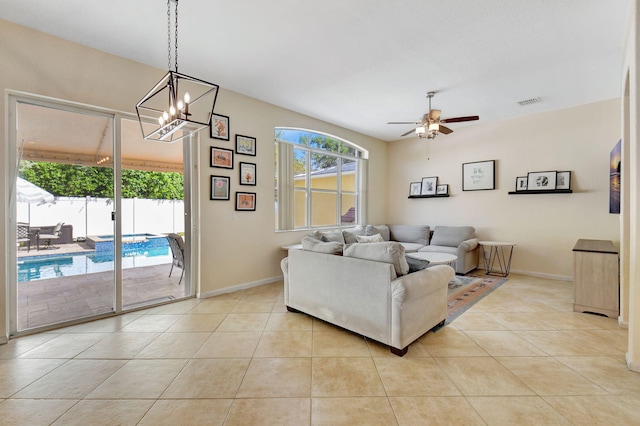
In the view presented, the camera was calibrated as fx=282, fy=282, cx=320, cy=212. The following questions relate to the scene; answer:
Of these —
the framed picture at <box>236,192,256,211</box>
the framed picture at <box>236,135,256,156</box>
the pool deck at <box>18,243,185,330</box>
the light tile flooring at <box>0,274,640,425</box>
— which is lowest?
the light tile flooring at <box>0,274,640,425</box>

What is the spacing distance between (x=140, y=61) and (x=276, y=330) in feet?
11.4

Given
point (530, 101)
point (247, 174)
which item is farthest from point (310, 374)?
point (530, 101)

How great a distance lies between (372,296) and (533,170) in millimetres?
4580

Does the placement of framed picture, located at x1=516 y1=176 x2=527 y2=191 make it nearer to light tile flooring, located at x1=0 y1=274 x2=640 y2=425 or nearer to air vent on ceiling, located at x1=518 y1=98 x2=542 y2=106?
air vent on ceiling, located at x1=518 y1=98 x2=542 y2=106

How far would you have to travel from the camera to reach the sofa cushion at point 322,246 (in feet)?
9.93

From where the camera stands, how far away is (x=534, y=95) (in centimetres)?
426

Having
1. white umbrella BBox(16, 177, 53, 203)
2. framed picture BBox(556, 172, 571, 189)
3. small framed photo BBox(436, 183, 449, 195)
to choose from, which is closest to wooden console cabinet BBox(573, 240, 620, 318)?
framed picture BBox(556, 172, 571, 189)

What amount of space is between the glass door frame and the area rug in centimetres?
346

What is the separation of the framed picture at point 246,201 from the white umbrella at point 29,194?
6.83ft

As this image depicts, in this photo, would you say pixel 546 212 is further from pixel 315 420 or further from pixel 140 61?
pixel 140 61

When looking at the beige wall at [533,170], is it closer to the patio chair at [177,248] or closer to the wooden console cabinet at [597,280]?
the wooden console cabinet at [597,280]

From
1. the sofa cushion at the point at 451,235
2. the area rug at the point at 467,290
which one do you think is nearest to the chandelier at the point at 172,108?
the area rug at the point at 467,290

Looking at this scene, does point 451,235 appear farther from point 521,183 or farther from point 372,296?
point 372,296

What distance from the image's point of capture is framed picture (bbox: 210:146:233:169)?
3.99m
